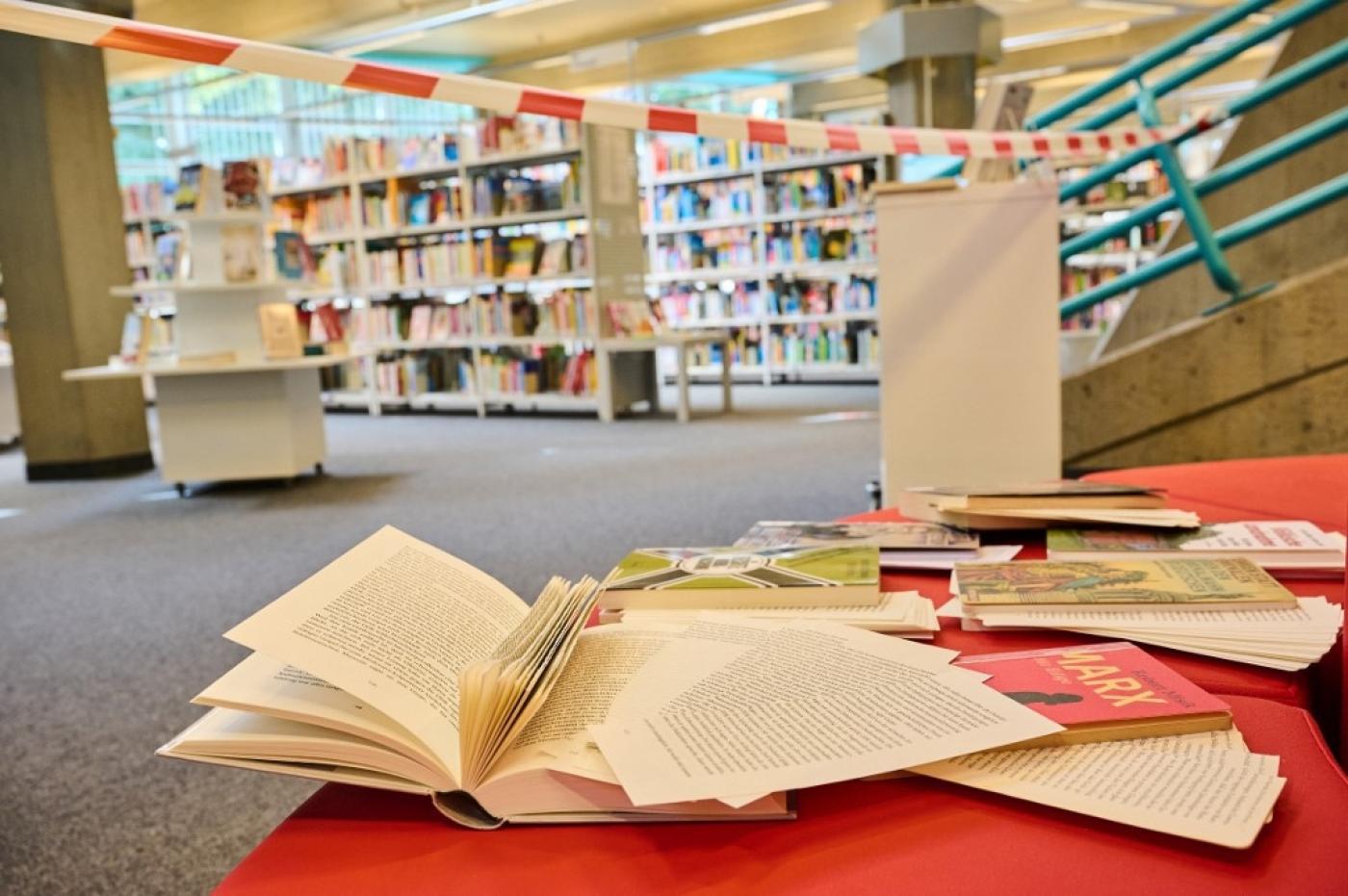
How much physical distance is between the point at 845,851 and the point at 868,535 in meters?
0.61

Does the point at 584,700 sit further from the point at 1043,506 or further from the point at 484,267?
the point at 484,267

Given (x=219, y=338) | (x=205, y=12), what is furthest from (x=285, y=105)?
(x=219, y=338)

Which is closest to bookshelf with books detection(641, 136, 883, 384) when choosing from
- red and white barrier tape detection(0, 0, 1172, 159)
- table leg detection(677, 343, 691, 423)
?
table leg detection(677, 343, 691, 423)

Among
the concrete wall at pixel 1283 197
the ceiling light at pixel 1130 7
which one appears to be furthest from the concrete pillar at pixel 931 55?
the concrete wall at pixel 1283 197

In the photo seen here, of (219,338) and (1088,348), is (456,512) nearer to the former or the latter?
(219,338)

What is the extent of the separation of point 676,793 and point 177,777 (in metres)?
1.47

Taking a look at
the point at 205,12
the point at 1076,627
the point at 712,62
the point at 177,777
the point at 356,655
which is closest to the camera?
the point at 356,655

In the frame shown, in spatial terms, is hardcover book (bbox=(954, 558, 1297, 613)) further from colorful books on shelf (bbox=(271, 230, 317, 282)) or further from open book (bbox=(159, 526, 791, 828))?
colorful books on shelf (bbox=(271, 230, 317, 282))

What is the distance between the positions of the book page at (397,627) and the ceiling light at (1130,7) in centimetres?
883

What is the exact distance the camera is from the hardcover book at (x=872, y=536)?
1.06 meters

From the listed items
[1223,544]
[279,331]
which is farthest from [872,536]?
[279,331]

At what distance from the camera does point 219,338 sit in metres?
4.57

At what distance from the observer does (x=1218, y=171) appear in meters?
3.06

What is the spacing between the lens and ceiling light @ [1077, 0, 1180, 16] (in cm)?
813
